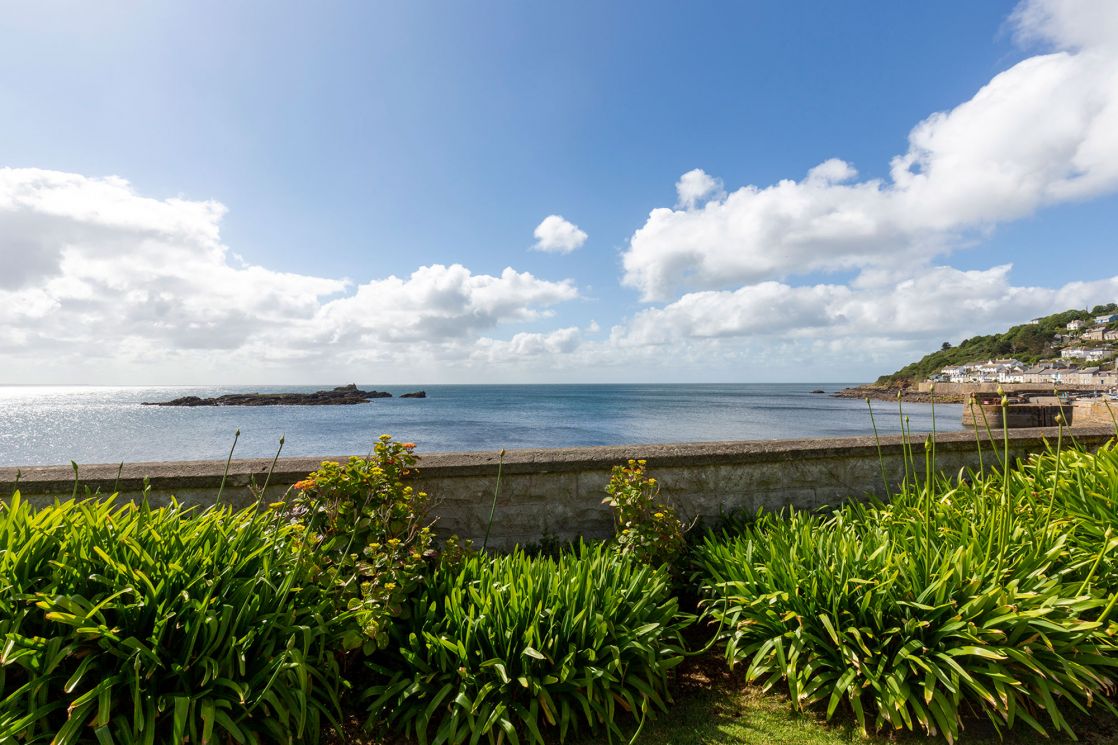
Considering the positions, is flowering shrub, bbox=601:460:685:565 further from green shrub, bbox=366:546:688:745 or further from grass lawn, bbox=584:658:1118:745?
grass lawn, bbox=584:658:1118:745

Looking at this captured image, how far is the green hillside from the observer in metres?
100

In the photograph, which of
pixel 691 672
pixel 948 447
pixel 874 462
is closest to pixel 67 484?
pixel 691 672

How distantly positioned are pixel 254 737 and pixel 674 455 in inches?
126

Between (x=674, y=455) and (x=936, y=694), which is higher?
(x=674, y=455)

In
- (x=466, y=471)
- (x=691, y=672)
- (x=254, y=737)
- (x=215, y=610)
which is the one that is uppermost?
(x=466, y=471)

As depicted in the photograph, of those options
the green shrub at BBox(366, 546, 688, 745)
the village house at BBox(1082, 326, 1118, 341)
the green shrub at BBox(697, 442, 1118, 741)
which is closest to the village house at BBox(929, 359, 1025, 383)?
the village house at BBox(1082, 326, 1118, 341)

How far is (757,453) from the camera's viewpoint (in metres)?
4.41

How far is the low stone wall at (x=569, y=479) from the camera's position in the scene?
143 inches

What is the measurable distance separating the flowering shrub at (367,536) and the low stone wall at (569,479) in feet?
2.17

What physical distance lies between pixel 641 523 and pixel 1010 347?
444ft

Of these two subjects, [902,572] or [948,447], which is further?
[948,447]

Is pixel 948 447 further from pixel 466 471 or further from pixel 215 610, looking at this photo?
pixel 215 610

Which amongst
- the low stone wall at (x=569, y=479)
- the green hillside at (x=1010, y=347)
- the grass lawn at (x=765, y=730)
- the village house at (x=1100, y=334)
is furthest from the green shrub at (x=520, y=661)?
the village house at (x=1100, y=334)

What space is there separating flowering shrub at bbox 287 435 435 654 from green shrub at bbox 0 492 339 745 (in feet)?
0.54
